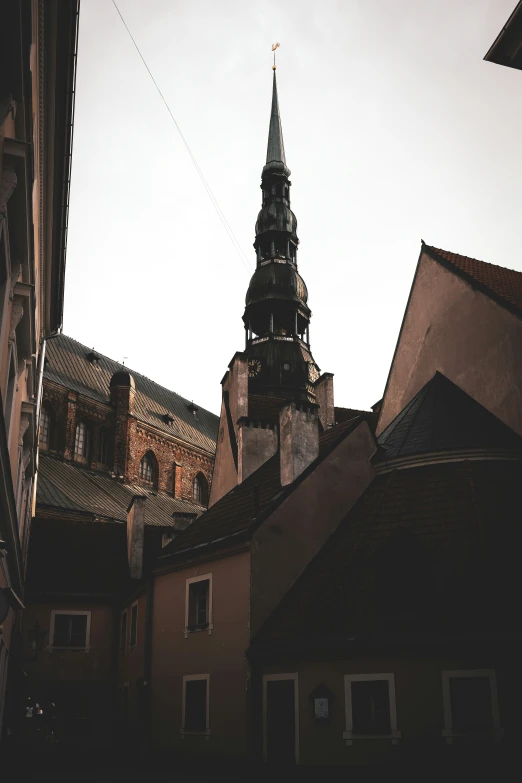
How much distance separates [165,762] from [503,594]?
875 centimetres

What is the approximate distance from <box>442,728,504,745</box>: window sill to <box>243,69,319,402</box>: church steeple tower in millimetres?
32669

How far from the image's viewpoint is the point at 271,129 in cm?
6084

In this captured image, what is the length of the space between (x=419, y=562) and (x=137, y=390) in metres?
40.0

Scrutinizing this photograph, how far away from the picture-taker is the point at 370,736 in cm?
1258

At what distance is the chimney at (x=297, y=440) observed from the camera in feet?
57.5

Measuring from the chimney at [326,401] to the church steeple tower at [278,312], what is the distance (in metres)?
5.96

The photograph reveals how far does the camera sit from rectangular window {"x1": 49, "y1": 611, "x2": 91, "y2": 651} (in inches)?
974

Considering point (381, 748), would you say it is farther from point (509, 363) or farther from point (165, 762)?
point (509, 363)

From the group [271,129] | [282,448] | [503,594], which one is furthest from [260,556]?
[271,129]

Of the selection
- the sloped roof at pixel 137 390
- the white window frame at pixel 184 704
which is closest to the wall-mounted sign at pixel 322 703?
the white window frame at pixel 184 704

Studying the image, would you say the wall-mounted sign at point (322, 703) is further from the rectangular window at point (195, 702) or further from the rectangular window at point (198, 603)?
the rectangular window at point (198, 603)

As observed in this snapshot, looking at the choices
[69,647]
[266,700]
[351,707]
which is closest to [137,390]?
[69,647]

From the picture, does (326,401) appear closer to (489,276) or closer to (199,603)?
(489,276)

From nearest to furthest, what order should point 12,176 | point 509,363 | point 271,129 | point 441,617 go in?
point 12,176
point 441,617
point 509,363
point 271,129
